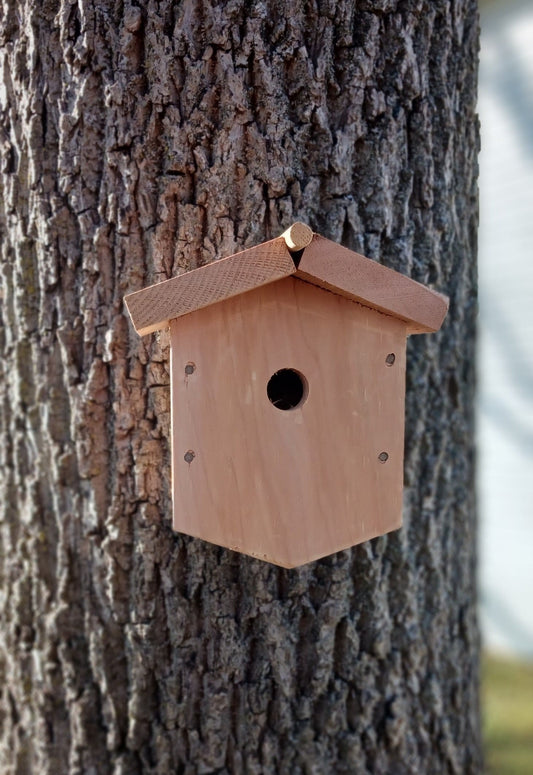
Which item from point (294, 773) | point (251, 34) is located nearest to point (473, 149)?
point (251, 34)

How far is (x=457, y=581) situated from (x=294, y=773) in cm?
64

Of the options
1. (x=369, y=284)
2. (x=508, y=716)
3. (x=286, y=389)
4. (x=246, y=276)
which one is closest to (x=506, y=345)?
(x=508, y=716)

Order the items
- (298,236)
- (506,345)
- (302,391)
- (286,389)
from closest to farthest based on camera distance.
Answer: (298,236), (302,391), (286,389), (506,345)

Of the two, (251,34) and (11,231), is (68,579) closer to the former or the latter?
(11,231)

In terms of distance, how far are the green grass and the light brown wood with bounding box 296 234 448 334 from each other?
2493 mm

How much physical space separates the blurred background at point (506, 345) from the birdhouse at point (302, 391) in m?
3.55

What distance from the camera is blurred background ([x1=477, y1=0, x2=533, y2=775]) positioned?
476 cm

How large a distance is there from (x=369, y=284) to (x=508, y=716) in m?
3.77

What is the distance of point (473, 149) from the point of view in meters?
1.85

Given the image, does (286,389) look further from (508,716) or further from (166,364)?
(508,716)

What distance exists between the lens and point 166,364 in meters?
1.61

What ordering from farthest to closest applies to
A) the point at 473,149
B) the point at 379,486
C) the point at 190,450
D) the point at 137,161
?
the point at 473,149 < the point at 137,161 < the point at 379,486 < the point at 190,450

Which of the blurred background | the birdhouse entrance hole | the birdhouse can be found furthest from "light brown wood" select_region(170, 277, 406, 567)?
the blurred background

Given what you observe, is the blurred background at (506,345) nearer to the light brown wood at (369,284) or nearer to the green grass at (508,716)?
the green grass at (508,716)
